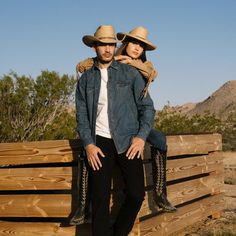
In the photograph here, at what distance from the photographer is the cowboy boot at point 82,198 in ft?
14.7

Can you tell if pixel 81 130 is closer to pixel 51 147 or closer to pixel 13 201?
pixel 51 147

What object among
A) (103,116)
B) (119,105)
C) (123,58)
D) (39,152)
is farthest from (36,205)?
(123,58)

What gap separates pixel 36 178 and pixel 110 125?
4.71 feet

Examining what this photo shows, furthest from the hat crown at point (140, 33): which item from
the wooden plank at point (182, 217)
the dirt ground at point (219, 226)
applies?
the dirt ground at point (219, 226)

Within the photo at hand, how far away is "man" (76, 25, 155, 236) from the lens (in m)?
4.28

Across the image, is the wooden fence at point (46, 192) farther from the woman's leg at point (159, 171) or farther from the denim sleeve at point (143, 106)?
the denim sleeve at point (143, 106)

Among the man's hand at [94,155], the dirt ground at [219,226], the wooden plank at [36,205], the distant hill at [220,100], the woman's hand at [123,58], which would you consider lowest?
the dirt ground at [219,226]

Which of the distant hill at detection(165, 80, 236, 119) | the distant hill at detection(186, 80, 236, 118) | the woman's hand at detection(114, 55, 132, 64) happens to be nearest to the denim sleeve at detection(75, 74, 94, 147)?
the woman's hand at detection(114, 55, 132, 64)

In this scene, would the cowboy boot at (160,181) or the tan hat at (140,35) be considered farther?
the cowboy boot at (160,181)

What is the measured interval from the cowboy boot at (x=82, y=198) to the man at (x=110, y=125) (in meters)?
0.15

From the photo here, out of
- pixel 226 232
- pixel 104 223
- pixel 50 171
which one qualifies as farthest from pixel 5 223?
pixel 226 232

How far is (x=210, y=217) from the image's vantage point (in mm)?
7789

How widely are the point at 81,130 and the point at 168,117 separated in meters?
15.8

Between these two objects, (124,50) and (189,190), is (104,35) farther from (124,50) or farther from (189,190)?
(189,190)
